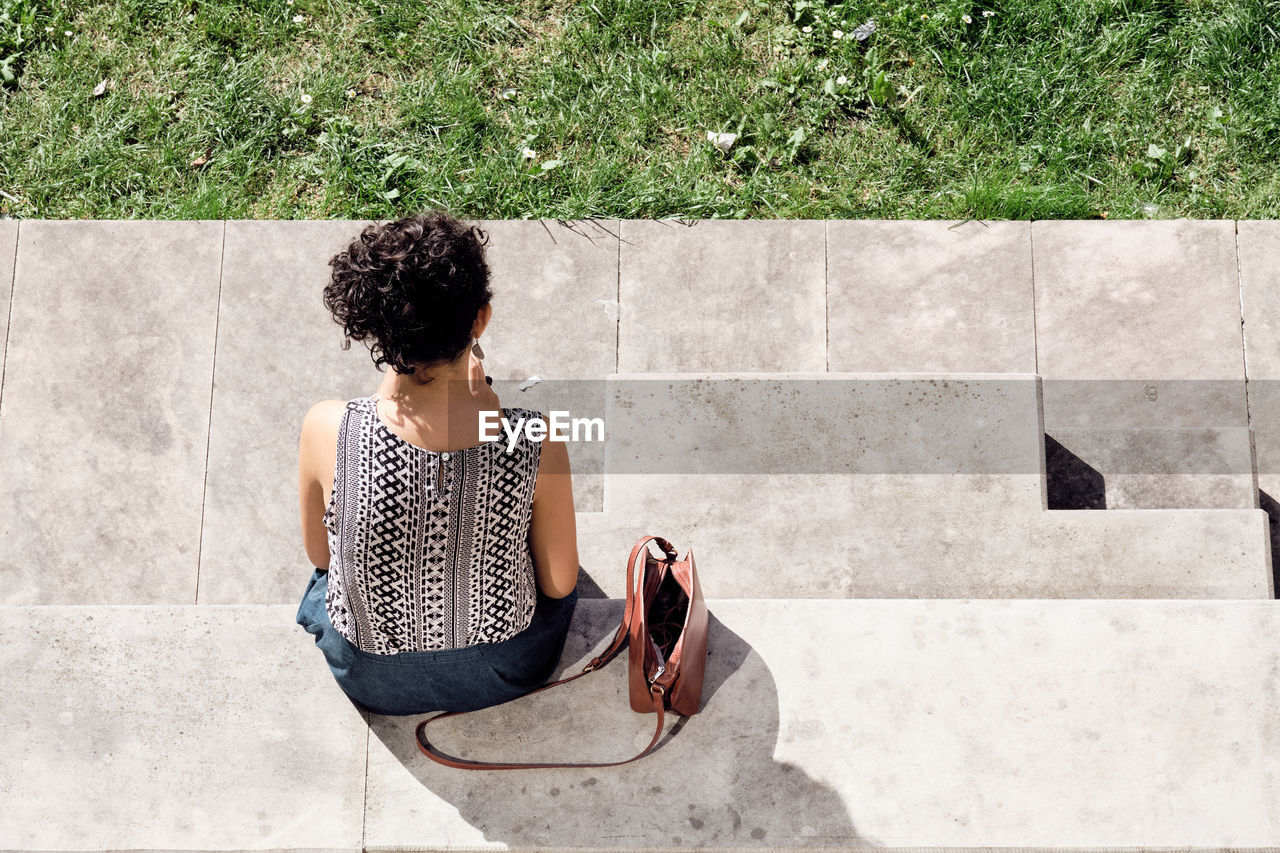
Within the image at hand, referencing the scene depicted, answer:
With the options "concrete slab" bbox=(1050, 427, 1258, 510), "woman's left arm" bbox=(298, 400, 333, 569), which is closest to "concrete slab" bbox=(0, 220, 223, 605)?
"woman's left arm" bbox=(298, 400, 333, 569)

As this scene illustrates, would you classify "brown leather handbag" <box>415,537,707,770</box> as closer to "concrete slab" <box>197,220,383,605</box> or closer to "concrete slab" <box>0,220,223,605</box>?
"concrete slab" <box>197,220,383,605</box>

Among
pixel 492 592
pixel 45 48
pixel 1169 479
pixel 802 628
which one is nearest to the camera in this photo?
pixel 492 592

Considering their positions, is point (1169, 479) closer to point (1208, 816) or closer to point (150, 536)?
point (1208, 816)

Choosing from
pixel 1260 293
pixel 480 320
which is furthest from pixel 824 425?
pixel 1260 293

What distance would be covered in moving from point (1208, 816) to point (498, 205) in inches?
137

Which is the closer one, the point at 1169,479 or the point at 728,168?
the point at 1169,479

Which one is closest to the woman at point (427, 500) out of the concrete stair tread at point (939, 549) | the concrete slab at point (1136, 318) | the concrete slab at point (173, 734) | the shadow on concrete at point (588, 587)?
the concrete slab at point (173, 734)

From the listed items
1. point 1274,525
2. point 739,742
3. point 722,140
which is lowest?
point 739,742

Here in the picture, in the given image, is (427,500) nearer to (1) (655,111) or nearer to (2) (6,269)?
(1) (655,111)

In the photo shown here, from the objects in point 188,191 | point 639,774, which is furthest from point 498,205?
point 639,774

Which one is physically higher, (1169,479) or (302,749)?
(1169,479)

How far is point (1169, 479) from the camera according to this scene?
14.0 feet

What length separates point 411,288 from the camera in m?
2.31

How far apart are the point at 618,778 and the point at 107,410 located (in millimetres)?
2818
